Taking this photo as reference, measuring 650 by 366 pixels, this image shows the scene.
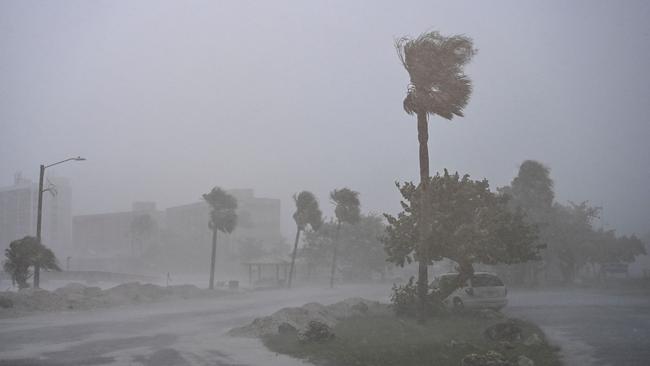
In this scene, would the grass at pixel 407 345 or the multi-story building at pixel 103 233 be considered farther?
the multi-story building at pixel 103 233

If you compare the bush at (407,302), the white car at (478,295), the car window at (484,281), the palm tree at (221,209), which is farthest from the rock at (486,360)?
the palm tree at (221,209)

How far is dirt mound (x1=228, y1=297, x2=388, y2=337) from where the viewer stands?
18.1m

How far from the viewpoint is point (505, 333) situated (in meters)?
14.2

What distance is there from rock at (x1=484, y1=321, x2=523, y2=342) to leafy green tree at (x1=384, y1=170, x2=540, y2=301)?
17.8ft

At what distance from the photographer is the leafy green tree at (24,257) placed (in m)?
31.4

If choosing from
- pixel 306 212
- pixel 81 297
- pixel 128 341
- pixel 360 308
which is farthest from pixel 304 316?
pixel 306 212

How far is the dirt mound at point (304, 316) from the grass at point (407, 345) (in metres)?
1.32

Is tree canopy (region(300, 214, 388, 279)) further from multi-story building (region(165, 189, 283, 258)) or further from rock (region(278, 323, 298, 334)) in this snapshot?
multi-story building (region(165, 189, 283, 258))

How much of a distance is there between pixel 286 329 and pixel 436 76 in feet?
35.8

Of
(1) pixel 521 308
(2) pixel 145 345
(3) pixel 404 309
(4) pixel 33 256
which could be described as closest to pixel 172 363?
(2) pixel 145 345

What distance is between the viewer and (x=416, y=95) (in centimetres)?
1983

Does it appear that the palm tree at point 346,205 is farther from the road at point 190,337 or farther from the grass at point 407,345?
the grass at point 407,345

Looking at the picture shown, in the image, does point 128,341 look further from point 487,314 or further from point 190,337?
point 487,314

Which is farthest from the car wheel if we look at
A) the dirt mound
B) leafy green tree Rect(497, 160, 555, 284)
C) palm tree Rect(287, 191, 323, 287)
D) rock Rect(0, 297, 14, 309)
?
palm tree Rect(287, 191, 323, 287)
